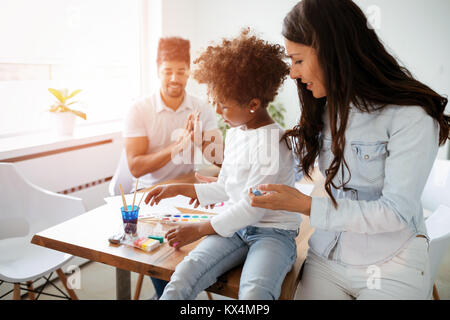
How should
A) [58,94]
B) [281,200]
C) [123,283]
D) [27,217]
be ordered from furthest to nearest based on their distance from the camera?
[58,94] < [27,217] < [123,283] < [281,200]

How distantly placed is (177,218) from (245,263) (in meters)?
0.41

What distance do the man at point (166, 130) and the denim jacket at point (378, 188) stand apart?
3.62 ft

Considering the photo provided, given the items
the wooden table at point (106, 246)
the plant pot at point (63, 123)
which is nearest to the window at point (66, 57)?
the plant pot at point (63, 123)

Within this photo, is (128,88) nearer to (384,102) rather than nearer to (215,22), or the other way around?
(215,22)

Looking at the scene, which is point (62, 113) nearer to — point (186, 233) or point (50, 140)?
point (50, 140)

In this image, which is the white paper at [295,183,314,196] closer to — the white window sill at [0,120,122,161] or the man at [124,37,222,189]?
the man at [124,37,222,189]

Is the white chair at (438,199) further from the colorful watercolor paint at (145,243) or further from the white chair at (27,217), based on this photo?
the white chair at (27,217)

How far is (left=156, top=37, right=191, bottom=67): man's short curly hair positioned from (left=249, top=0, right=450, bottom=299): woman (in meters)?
1.25

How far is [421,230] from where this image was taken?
1.14m

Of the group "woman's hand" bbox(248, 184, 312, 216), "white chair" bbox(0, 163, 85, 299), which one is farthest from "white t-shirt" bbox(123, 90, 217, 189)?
"woman's hand" bbox(248, 184, 312, 216)

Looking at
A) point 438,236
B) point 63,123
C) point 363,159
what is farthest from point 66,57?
point 438,236

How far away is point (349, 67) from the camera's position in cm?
105

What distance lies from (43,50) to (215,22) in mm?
1867

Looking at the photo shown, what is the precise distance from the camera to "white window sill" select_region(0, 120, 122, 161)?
7.18 ft
